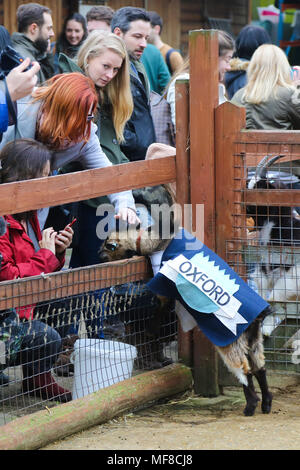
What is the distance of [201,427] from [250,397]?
1.05 feet

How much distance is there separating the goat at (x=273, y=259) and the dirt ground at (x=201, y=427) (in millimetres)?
515

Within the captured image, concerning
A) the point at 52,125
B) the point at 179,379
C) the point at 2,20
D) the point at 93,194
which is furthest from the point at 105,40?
the point at 2,20

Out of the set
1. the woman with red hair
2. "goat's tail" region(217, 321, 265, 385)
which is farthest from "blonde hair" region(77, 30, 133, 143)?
"goat's tail" region(217, 321, 265, 385)

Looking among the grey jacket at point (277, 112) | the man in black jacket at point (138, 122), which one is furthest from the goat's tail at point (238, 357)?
the grey jacket at point (277, 112)

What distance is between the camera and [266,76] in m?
5.88

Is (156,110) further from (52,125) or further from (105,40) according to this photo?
(52,125)

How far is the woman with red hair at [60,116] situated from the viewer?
3896 millimetres

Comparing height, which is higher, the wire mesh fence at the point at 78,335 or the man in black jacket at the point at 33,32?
the man in black jacket at the point at 33,32

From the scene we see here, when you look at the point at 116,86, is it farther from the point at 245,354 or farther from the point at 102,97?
the point at 245,354

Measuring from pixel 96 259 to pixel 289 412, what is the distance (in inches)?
55.4

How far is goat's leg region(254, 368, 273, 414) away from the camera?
3.79 meters

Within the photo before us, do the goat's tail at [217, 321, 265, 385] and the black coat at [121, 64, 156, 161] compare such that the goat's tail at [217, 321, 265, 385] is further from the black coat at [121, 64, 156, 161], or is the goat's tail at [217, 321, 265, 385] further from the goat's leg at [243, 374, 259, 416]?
the black coat at [121, 64, 156, 161]

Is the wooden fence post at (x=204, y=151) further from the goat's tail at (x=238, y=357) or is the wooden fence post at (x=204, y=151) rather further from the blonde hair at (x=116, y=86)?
the blonde hair at (x=116, y=86)

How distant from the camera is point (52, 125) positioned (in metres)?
3.91
